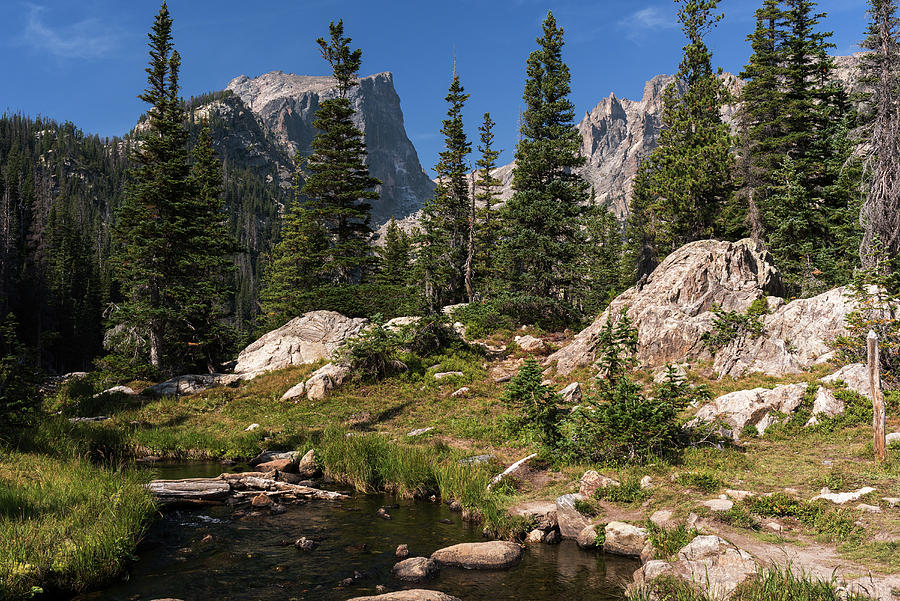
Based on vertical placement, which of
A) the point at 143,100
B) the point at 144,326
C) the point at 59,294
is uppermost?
the point at 143,100

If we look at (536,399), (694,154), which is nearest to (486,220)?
(694,154)

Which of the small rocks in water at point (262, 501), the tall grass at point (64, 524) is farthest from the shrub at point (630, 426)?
the tall grass at point (64, 524)

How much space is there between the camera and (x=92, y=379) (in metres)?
29.2

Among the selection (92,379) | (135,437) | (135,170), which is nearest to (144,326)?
(92,379)

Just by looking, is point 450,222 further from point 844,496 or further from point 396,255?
point 844,496

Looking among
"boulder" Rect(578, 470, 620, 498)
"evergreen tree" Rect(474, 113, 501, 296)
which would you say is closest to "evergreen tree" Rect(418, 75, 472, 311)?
"evergreen tree" Rect(474, 113, 501, 296)

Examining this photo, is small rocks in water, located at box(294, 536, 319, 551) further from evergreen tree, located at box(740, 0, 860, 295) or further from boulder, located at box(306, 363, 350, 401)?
evergreen tree, located at box(740, 0, 860, 295)

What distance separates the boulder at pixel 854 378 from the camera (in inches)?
632

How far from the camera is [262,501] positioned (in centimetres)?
1306

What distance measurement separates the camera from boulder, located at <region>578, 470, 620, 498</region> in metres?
11.9

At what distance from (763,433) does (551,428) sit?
7100mm

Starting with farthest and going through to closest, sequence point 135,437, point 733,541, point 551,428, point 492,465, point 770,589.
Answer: point 135,437 → point 551,428 → point 492,465 → point 733,541 → point 770,589

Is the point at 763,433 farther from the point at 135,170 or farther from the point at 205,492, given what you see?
the point at 135,170

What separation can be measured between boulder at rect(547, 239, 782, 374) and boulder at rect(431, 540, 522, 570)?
15743 mm
